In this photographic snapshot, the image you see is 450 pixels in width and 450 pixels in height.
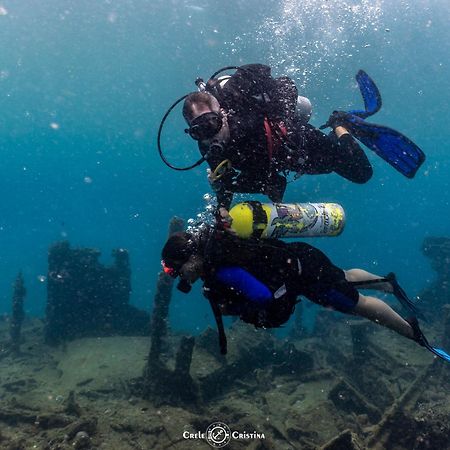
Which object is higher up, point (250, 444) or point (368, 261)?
point (250, 444)

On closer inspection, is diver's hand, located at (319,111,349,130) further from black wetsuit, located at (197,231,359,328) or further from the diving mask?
the diving mask

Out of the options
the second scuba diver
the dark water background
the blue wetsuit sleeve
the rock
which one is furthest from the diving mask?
the dark water background

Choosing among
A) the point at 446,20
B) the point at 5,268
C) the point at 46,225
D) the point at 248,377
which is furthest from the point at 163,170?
the point at 248,377

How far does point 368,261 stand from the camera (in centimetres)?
9588

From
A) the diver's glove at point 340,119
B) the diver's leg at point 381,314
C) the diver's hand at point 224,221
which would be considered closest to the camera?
the diver's hand at point 224,221

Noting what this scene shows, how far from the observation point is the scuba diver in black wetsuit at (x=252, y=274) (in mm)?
3674

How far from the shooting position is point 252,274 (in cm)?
384

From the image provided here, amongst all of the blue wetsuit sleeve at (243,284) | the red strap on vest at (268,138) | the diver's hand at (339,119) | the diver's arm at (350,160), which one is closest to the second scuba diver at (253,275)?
the blue wetsuit sleeve at (243,284)

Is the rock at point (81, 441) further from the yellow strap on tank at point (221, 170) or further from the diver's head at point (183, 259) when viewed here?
the yellow strap on tank at point (221, 170)

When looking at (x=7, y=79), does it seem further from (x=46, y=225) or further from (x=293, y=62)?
(x=293, y=62)

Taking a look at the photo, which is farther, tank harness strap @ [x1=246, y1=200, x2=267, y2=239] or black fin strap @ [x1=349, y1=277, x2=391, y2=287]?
black fin strap @ [x1=349, y1=277, x2=391, y2=287]

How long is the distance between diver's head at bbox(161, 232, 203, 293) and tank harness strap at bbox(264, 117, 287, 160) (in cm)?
148

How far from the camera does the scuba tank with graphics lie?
398cm

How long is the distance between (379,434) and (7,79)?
336 ft
